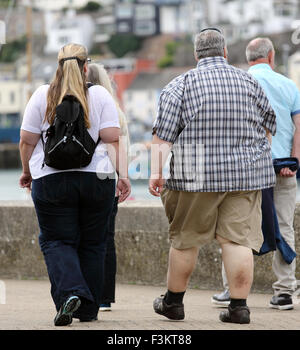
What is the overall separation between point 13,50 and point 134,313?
541 feet

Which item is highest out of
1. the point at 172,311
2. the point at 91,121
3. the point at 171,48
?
the point at 171,48

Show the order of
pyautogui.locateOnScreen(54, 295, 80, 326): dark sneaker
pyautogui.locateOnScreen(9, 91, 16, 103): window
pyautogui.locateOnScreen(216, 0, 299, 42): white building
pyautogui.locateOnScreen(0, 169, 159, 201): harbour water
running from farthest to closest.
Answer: pyautogui.locateOnScreen(216, 0, 299, 42): white building, pyautogui.locateOnScreen(9, 91, 16, 103): window, pyautogui.locateOnScreen(0, 169, 159, 201): harbour water, pyautogui.locateOnScreen(54, 295, 80, 326): dark sneaker

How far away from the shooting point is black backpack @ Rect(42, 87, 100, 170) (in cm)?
564

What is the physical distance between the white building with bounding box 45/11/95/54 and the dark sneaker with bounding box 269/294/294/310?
506ft

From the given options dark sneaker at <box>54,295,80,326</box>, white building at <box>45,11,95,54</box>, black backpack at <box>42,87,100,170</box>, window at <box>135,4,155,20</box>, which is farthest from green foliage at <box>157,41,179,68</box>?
dark sneaker at <box>54,295,80,326</box>

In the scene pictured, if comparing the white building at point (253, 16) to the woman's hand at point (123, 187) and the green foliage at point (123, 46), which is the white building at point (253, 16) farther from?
the woman's hand at point (123, 187)

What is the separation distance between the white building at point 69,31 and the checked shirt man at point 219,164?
509ft

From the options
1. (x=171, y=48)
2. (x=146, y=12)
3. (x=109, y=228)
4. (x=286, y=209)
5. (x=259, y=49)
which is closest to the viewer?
(x=109, y=228)

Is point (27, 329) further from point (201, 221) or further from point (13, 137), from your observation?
point (13, 137)

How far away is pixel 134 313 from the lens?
21.7 feet

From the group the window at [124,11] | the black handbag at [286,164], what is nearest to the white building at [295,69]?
the window at [124,11]

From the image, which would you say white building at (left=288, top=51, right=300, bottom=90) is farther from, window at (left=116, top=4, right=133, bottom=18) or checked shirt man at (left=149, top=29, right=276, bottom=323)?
checked shirt man at (left=149, top=29, right=276, bottom=323)

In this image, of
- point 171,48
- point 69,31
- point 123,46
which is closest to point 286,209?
point 171,48

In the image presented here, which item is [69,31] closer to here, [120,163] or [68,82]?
[120,163]
